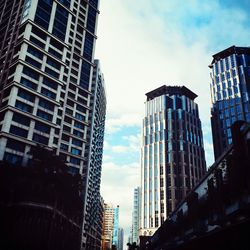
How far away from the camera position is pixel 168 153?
379 ft

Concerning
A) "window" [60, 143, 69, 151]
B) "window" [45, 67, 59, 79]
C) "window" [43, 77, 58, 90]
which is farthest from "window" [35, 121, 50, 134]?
"window" [45, 67, 59, 79]

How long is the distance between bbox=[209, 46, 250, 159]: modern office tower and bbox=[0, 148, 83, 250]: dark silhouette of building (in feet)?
222

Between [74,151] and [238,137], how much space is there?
53502 mm

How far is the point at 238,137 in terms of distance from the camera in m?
20.6

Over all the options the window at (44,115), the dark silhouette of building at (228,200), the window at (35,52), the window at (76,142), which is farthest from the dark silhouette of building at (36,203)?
the dark silhouette of building at (228,200)

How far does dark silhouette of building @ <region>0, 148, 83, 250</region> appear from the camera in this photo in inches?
1699

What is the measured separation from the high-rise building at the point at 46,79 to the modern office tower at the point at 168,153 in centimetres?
3379

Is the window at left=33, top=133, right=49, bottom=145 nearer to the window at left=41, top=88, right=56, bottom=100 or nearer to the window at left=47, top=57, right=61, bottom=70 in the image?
the window at left=41, top=88, right=56, bottom=100

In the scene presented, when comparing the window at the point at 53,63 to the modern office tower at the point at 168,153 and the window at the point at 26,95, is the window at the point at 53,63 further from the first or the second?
the modern office tower at the point at 168,153

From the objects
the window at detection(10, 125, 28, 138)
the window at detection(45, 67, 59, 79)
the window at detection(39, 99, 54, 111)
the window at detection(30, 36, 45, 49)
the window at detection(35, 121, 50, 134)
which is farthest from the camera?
the window at detection(45, 67, 59, 79)

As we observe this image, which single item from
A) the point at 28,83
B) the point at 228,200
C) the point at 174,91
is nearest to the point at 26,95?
the point at 28,83

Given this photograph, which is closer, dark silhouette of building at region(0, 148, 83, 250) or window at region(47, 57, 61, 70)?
dark silhouette of building at region(0, 148, 83, 250)

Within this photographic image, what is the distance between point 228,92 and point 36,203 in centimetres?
8839

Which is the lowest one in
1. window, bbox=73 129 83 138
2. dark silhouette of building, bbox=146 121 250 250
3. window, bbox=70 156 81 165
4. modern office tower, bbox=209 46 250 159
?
dark silhouette of building, bbox=146 121 250 250
